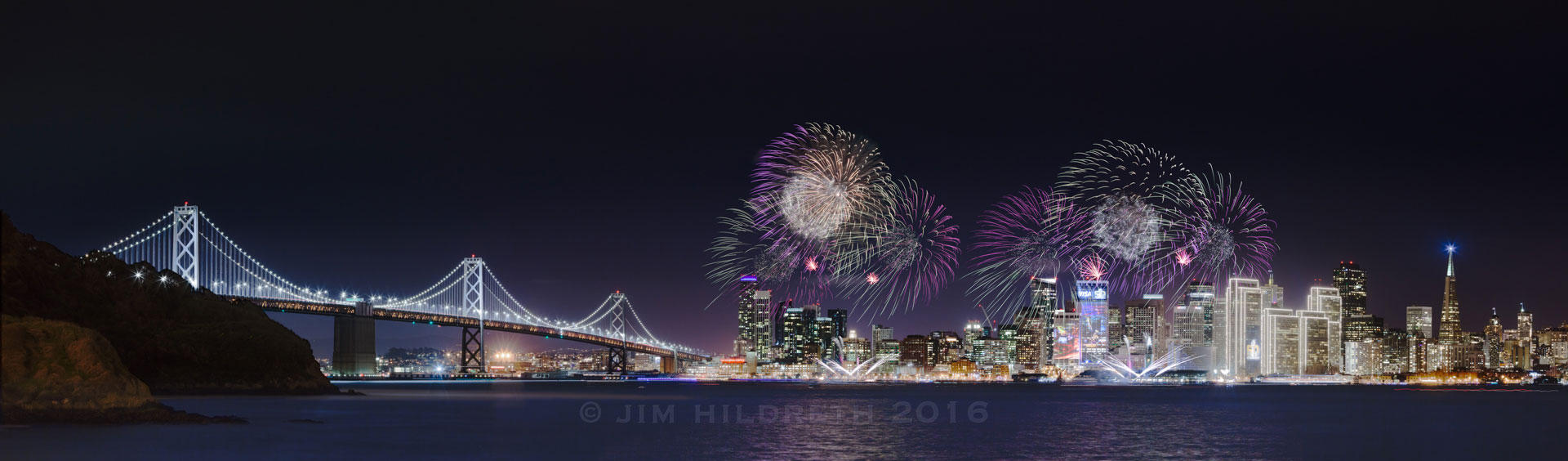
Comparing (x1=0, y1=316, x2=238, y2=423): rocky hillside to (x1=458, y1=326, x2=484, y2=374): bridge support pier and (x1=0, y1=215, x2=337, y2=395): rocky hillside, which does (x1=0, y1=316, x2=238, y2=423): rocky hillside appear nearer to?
(x1=0, y1=215, x2=337, y2=395): rocky hillside

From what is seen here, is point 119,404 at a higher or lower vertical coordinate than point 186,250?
lower

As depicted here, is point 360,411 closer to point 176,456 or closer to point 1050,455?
point 176,456

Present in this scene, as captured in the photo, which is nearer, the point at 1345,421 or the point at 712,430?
the point at 712,430

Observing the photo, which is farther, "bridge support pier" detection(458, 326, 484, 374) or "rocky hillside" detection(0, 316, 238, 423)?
"bridge support pier" detection(458, 326, 484, 374)

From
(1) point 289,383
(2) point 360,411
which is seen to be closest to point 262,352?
(1) point 289,383

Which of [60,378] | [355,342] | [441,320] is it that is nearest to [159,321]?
[60,378]

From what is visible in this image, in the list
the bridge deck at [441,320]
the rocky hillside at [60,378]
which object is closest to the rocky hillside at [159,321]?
the rocky hillside at [60,378]

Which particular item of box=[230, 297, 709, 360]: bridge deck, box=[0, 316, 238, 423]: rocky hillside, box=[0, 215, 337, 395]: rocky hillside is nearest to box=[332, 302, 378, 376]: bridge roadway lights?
box=[230, 297, 709, 360]: bridge deck
